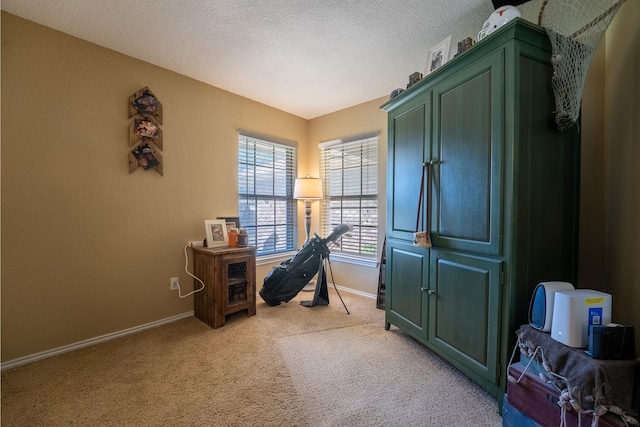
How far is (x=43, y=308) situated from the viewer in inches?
78.0

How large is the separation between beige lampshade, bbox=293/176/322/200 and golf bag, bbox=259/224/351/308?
0.69 metres

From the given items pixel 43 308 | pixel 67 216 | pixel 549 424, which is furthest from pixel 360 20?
pixel 43 308

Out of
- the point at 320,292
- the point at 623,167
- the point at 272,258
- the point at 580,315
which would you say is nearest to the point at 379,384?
the point at 580,315

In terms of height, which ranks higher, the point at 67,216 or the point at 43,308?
the point at 67,216

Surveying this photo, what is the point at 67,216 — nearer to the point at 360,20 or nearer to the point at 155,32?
the point at 155,32

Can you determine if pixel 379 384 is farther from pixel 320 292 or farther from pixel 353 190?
pixel 353 190

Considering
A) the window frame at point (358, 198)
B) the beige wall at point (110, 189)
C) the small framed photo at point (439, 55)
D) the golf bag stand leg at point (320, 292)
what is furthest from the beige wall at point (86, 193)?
the small framed photo at point (439, 55)

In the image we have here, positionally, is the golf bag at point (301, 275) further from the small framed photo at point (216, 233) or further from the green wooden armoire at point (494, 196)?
the green wooden armoire at point (494, 196)

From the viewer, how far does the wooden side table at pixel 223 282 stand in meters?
2.47

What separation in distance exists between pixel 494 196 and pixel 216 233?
99.3 inches

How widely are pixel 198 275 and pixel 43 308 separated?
110 cm

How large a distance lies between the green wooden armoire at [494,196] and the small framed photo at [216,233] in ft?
6.75

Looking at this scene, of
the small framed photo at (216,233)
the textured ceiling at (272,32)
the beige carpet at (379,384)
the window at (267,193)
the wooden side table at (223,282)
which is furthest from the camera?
the window at (267,193)

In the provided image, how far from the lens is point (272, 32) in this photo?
2035 millimetres
